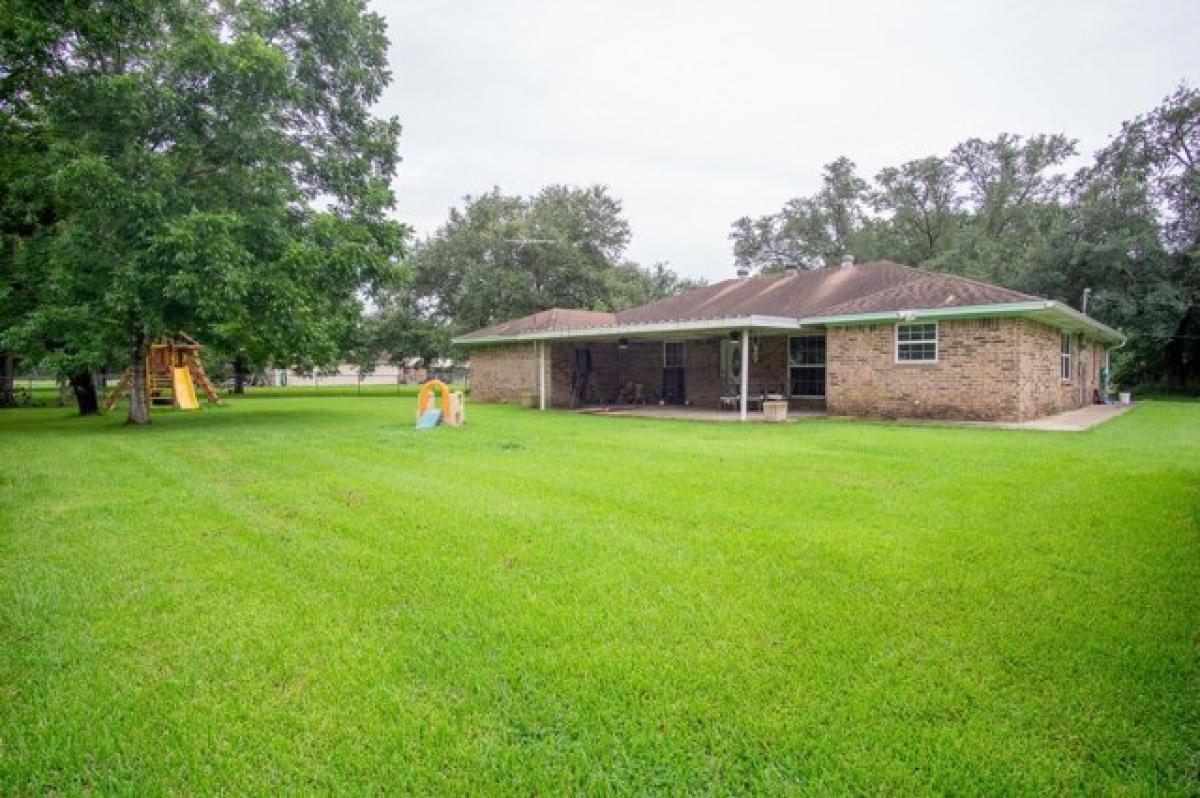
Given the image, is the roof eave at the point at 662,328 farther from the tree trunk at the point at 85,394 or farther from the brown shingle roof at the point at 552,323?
the tree trunk at the point at 85,394

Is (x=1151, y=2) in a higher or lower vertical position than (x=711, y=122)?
lower

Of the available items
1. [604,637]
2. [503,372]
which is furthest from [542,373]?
[604,637]

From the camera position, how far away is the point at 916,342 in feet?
46.4

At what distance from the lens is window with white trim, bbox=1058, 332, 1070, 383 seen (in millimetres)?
16439

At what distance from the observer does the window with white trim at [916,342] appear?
14.0 meters

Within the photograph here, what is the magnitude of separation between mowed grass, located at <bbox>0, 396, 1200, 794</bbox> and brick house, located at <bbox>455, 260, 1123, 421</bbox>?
23.0 ft

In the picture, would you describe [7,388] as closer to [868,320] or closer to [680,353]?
[680,353]

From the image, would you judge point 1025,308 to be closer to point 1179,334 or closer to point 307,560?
point 307,560

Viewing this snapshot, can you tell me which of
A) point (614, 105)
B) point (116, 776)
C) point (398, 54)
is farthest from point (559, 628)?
point (614, 105)

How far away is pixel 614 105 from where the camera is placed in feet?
78.7

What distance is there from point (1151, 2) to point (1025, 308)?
5.82 meters

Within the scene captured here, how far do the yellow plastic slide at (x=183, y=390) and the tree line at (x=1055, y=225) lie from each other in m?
21.0

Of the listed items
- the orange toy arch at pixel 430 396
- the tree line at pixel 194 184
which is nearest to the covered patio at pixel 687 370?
the orange toy arch at pixel 430 396

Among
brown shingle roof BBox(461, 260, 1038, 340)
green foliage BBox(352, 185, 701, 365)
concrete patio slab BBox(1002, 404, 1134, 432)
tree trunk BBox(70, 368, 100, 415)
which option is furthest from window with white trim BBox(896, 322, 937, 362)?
tree trunk BBox(70, 368, 100, 415)
